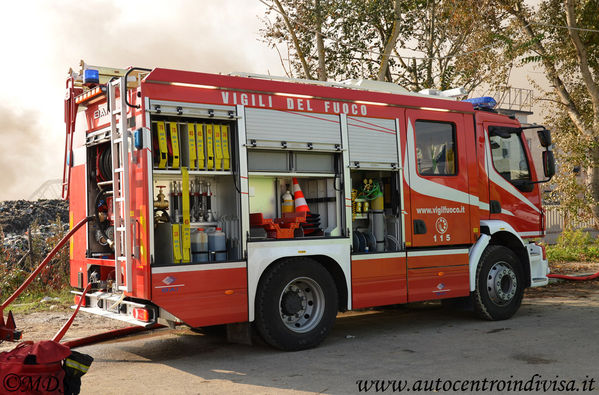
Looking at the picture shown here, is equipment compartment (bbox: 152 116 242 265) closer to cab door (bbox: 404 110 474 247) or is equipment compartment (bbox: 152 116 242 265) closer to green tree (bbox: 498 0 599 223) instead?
cab door (bbox: 404 110 474 247)

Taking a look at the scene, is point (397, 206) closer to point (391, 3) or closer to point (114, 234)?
point (114, 234)

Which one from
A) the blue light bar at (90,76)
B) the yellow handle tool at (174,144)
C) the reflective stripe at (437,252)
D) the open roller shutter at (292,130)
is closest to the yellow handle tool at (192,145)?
the yellow handle tool at (174,144)

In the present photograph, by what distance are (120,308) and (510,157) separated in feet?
20.6

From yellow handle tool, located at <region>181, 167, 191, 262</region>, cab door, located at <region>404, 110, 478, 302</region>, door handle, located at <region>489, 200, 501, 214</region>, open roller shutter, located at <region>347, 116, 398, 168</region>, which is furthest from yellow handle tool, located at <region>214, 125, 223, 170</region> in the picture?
door handle, located at <region>489, 200, 501, 214</region>

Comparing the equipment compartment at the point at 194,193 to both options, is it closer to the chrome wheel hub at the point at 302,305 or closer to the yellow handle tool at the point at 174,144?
the yellow handle tool at the point at 174,144

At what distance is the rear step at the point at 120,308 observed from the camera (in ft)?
21.3

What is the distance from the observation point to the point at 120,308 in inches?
278

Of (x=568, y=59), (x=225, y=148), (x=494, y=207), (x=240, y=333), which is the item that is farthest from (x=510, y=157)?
(x=568, y=59)

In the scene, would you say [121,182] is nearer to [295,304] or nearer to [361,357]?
[295,304]

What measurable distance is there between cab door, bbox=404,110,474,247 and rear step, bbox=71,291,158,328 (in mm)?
3675

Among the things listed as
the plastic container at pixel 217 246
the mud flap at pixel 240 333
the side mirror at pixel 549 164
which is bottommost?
the mud flap at pixel 240 333

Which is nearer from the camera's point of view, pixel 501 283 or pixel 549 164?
pixel 501 283

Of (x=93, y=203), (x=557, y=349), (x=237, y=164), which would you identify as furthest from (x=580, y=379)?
(x=93, y=203)

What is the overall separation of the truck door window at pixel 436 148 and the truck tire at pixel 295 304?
2288 millimetres
